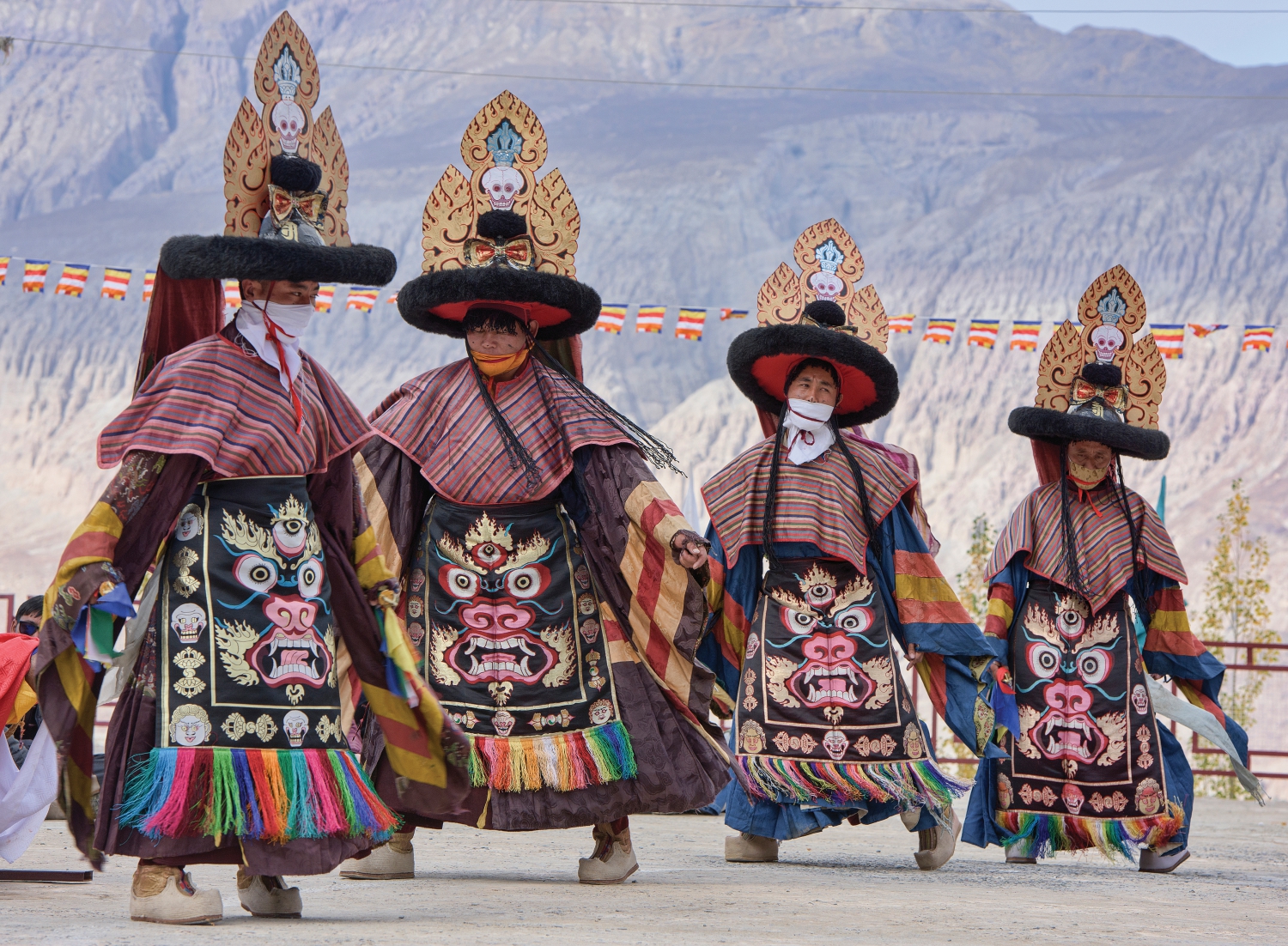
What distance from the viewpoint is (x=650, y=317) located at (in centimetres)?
1492

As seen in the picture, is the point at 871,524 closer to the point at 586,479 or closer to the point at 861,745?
the point at 861,745

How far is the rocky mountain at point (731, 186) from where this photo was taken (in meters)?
39.8

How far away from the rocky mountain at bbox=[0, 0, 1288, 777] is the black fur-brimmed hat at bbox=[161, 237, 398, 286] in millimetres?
31326

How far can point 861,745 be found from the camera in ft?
21.0

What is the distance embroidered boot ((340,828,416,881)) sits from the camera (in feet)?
18.0

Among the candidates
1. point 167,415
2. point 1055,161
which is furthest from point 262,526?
point 1055,161

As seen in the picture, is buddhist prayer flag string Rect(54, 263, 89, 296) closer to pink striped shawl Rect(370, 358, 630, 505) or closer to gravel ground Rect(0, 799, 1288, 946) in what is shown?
gravel ground Rect(0, 799, 1288, 946)

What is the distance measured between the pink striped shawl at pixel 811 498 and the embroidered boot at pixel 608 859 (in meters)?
1.48

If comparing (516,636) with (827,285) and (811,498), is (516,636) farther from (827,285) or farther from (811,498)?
(827,285)

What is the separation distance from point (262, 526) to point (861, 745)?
9.34ft

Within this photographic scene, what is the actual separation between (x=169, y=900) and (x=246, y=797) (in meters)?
0.30

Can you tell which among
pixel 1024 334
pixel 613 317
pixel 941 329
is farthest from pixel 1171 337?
pixel 613 317

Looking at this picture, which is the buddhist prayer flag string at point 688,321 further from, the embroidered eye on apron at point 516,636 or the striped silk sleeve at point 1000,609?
the embroidered eye on apron at point 516,636

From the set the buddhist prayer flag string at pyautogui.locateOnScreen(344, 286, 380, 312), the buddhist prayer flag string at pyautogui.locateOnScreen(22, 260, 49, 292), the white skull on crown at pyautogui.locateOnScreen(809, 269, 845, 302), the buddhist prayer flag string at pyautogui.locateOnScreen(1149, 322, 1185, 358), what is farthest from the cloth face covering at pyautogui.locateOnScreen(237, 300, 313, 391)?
the buddhist prayer flag string at pyautogui.locateOnScreen(22, 260, 49, 292)
